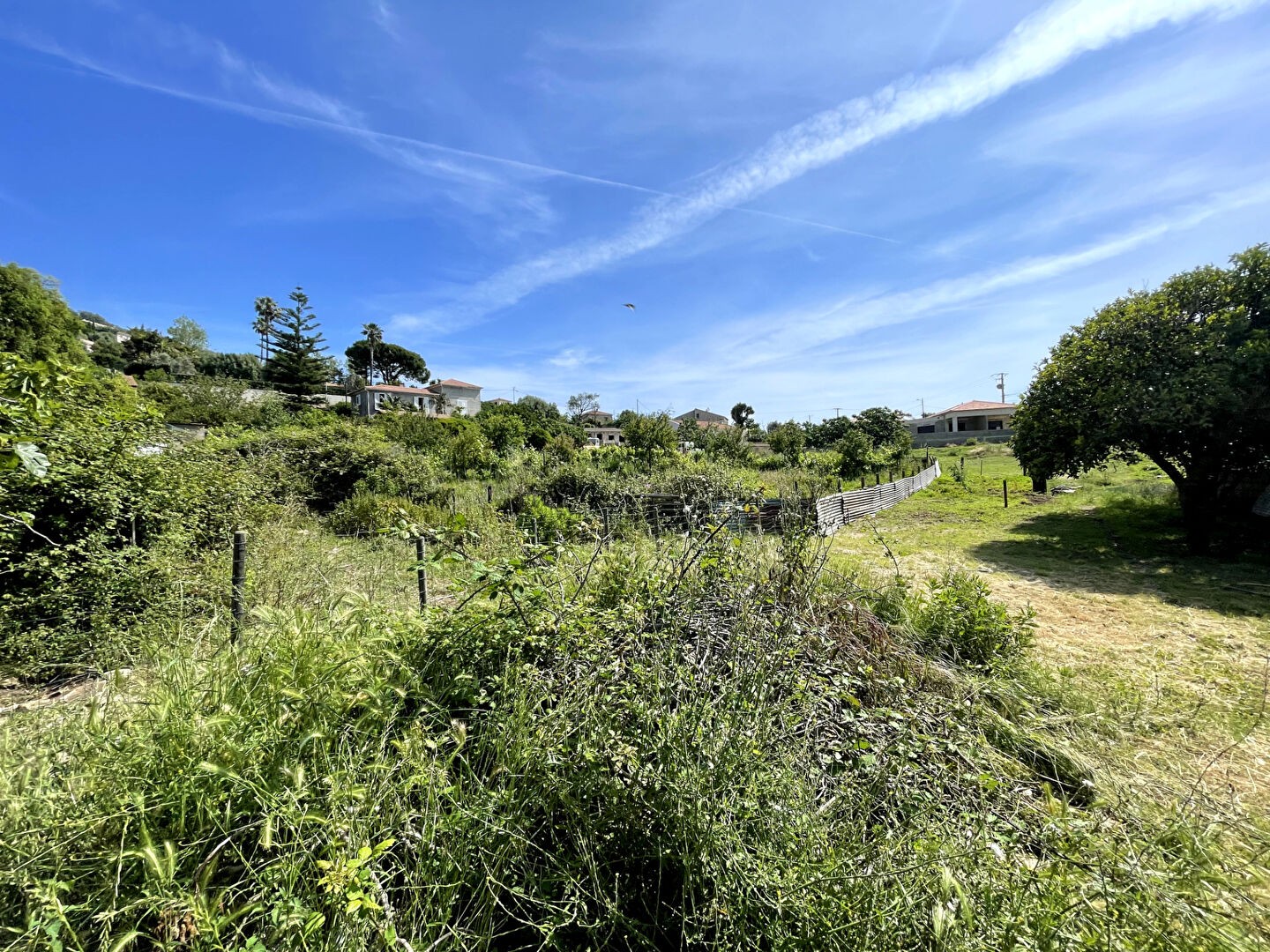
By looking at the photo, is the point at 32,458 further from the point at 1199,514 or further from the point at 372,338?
the point at 372,338

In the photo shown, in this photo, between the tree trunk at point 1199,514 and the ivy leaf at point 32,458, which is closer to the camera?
the ivy leaf at point 32,458

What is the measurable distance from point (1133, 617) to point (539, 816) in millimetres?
6948

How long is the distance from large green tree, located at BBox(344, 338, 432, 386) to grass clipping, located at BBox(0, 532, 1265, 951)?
6329 centimetres

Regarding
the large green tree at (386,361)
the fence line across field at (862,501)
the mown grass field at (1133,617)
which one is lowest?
the mown grass field at (1133,617)

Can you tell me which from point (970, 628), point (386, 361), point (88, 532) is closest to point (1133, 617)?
point (970, 628)

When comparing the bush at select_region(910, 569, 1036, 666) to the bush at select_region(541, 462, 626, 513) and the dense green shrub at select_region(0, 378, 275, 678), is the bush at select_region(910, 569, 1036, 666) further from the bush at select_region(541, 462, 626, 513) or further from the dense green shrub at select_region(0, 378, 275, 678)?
the bush at select_region(541, 462, 626, 513)

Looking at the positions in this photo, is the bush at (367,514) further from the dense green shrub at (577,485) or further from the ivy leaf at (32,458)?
the ivy leaf at (32,458)

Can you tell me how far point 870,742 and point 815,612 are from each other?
933 millimetres

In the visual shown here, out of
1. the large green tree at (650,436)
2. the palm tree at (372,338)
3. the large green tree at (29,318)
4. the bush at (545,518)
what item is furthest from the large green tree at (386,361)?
the bush at (545,518)

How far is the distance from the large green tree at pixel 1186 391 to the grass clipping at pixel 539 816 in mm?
9326

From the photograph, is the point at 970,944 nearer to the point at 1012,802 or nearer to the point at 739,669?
the point at 1012,802

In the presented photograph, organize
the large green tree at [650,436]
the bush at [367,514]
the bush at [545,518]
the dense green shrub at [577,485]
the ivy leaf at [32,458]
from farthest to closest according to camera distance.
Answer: the large green tree at [650,436]
the dense green shrub at [577,485]
the bush at [367,514]
the bush at [545,518]
the ivy leaf at [32,458]

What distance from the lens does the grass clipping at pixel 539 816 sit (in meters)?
1.14

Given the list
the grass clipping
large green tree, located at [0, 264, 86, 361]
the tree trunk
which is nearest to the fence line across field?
the tree trunk
